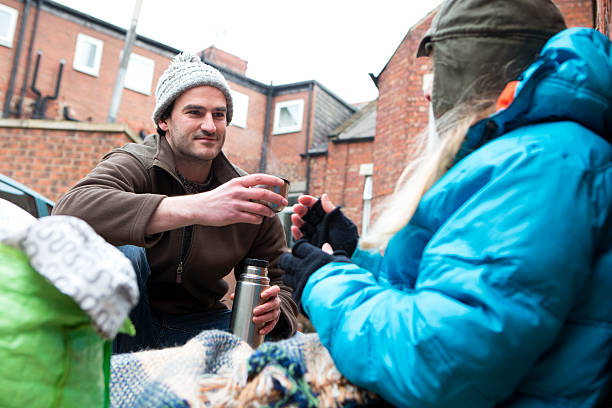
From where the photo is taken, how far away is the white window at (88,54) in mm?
17375

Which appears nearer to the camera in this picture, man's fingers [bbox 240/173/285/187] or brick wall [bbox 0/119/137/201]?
man's fingers [bbox 240/173/285/187]

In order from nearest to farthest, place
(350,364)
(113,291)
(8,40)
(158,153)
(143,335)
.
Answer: (113,291) → (350,364) → (143,335) → (158,153) → (8,40)

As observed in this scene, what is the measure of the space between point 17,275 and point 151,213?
119cm

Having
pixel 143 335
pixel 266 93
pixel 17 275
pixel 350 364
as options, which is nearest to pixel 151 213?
pixel 143 335

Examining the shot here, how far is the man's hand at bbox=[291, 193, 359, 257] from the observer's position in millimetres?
1500

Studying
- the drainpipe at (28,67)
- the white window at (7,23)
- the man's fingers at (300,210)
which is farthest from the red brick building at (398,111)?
the white window at (7,23)

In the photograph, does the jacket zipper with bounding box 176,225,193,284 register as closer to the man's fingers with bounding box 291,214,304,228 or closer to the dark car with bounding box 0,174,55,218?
the man's fingers with bounding box 291,214,304,228

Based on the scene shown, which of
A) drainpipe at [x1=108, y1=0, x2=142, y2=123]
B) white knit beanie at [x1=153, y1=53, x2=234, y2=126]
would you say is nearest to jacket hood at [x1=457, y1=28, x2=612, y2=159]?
white knit beanie at [x1=153, y1=53, x2=234, y2=126]

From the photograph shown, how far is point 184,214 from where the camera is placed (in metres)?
2.08

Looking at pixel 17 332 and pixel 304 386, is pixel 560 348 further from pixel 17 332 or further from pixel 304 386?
pixel 17 332

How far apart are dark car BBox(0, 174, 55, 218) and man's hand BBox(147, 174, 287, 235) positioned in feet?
6.81

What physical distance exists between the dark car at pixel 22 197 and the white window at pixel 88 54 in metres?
15.3

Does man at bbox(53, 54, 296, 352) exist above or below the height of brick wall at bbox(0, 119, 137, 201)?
below

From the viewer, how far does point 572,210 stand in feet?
3.14
